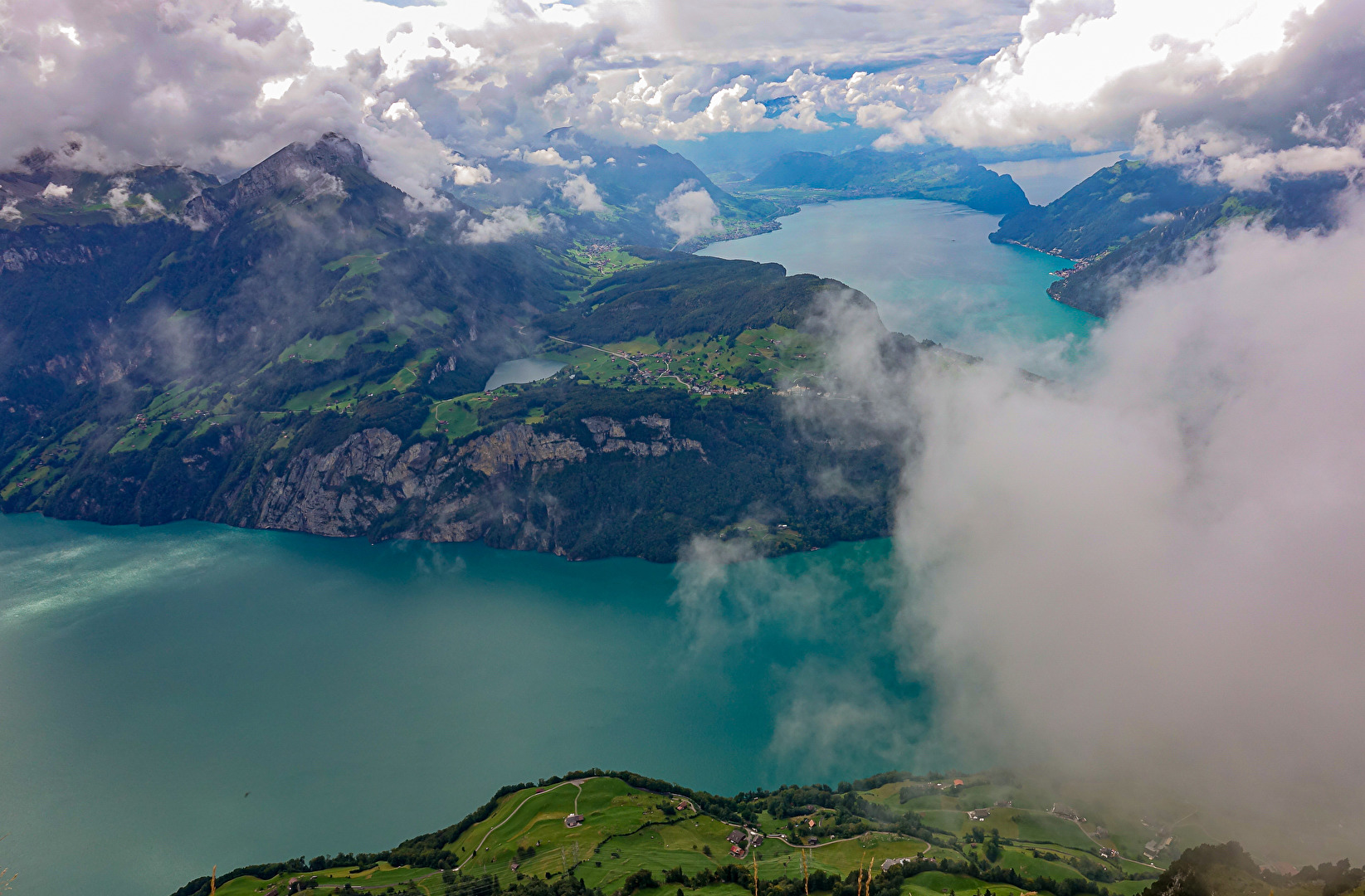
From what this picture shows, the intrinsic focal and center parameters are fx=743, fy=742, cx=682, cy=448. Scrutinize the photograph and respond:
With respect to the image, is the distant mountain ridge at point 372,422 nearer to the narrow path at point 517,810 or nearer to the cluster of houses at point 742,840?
the narrow path at point 517,810

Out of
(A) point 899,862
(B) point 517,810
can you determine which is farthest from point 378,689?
(A) point 899,862

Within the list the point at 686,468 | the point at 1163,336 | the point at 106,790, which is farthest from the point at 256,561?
the point at 1163,336

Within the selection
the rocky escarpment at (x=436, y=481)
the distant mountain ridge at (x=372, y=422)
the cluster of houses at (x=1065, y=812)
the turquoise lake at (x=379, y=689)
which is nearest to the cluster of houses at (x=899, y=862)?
the turquoise lake at (x=379, y=689)

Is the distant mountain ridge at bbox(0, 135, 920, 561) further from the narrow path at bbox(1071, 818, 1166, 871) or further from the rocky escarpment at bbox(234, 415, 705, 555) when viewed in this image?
the narrow path at bbox(1071, 818, 1166, 871)

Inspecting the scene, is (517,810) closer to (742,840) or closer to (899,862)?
(742,840)

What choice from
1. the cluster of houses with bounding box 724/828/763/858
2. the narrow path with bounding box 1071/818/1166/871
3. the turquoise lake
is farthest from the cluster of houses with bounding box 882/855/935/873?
the narrow path with bounding box 1071/818/1166/871
